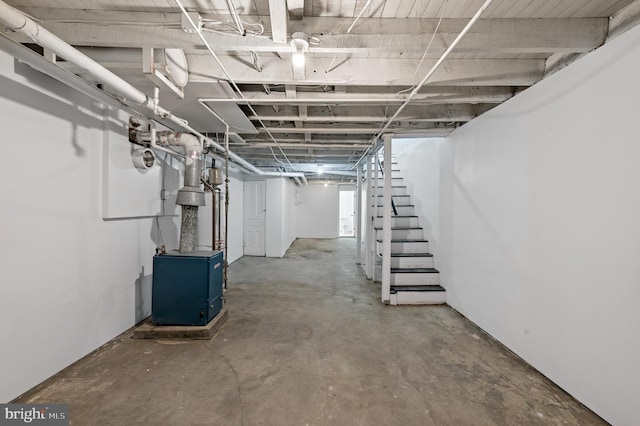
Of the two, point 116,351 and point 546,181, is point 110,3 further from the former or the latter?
point 546,181

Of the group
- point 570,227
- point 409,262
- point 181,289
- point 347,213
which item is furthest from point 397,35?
point 347,213

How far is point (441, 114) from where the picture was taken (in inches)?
113

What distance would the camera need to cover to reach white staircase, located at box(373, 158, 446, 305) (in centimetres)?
338

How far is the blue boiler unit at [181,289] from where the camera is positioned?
2.41m

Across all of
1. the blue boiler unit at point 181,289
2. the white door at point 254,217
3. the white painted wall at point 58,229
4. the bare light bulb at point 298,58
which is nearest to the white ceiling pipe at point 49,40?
the white painted wall at point 58,229

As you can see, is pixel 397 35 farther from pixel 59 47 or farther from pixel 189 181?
pixel 189 181

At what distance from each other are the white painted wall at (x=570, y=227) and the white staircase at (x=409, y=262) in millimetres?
783

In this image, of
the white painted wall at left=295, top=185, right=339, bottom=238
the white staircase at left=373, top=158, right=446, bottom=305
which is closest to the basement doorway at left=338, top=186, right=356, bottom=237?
the white painted wall at left=295, top=185, right=339, bottom=238

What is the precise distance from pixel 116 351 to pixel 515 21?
399 centimetres

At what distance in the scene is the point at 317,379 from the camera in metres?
1.85

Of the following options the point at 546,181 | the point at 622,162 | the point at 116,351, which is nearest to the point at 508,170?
the point at 546,181

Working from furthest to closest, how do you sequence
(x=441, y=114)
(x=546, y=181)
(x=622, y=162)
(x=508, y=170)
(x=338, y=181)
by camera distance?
1. (x=338, y=181)
2. (x=441, y=114)
3. (x=508, y=170)
4. (x=546, y=181)
5. (x=622, y=162)

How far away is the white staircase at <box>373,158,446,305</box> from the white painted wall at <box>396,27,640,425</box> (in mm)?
783

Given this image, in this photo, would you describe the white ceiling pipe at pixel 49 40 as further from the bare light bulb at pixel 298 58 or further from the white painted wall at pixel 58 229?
the bare light bulb at pixel 298 58
